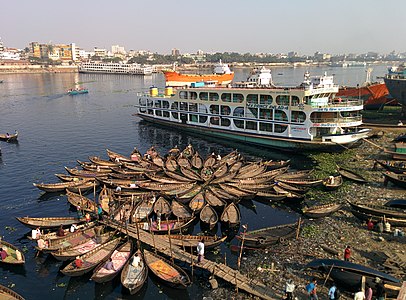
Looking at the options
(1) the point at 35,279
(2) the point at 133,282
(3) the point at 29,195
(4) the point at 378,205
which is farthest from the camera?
(3) the point at 29,195

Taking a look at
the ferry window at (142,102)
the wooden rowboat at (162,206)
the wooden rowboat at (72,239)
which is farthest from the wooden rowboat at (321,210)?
the ferry window at (142,102)

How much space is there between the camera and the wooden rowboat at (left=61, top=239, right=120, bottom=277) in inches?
986

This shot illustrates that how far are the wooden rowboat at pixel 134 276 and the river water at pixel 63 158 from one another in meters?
1.05

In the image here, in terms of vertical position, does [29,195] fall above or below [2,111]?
below

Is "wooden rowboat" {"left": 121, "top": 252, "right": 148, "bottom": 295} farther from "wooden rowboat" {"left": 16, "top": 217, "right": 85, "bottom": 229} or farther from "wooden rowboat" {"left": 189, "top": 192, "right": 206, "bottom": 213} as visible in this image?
"wooden rowboat" {"left": 189, "top": 192, "right": 206, "bottom": 213}

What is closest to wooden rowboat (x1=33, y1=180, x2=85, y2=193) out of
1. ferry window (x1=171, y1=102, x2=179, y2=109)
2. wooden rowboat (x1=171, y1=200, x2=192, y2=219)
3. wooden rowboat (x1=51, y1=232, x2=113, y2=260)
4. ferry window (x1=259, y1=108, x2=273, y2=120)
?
wooden rowboat (x1=171, y1=200, x2=192, y2=219)

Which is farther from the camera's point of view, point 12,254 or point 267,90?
point 267,90

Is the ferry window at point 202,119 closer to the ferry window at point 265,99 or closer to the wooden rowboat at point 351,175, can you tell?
the ferry window at point 265,99

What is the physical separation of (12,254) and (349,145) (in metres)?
49.8

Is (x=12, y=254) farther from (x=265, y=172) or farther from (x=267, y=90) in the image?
(x=267, y=90)

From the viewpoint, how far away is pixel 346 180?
43.0 m

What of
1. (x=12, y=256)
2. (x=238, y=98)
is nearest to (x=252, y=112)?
(x=238, y=98)

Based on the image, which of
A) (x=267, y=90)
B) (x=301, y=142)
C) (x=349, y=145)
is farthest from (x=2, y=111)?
(x=349, y=145)

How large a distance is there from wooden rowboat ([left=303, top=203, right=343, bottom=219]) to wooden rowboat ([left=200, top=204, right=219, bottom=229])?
965cm
